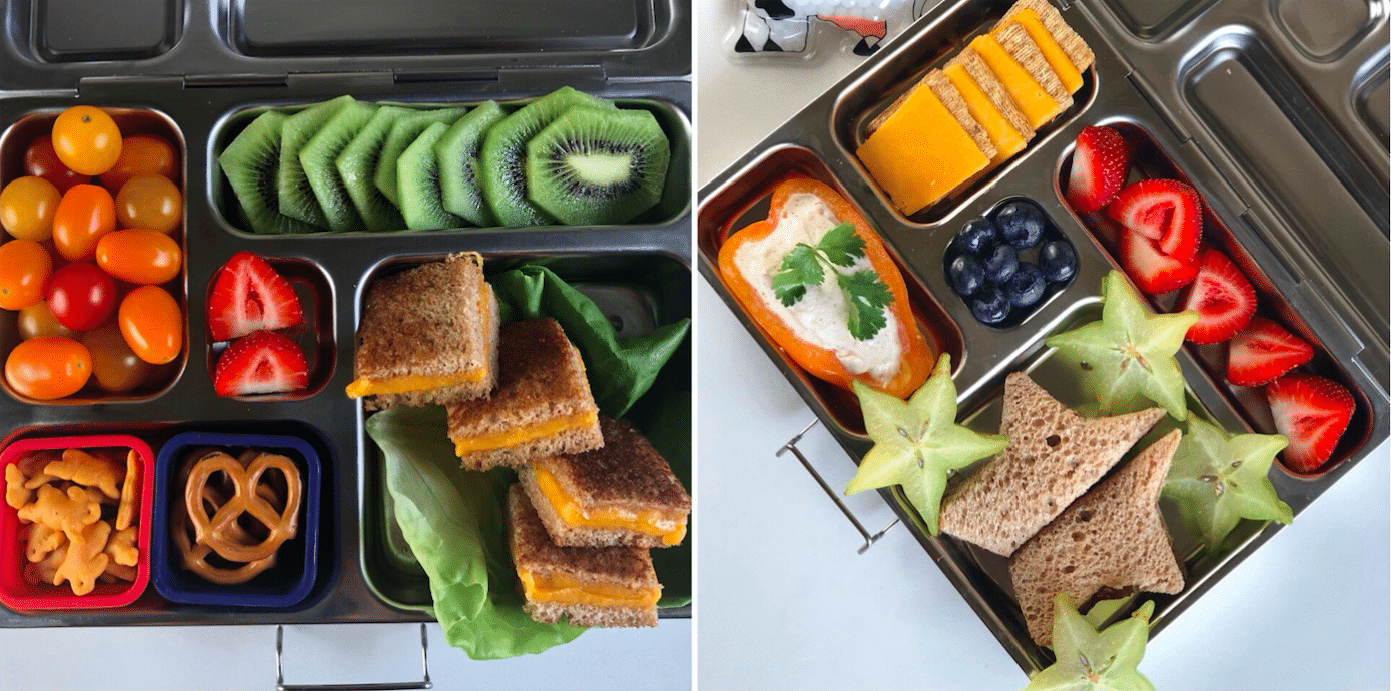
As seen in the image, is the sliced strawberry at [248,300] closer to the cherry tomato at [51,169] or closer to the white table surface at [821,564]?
the cherry tomato at [51,169]

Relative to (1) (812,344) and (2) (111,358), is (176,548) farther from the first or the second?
(1) (812,344)

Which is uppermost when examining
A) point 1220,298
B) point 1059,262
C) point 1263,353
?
point 1059,262

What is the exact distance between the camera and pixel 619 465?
1260 millimetres

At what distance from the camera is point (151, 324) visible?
120cm

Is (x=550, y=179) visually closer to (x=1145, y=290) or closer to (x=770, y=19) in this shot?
(x=770, y=19)

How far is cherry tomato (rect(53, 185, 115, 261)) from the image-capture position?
1224 mm

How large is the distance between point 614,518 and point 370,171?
24.0 inches

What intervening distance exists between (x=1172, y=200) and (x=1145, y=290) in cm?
15

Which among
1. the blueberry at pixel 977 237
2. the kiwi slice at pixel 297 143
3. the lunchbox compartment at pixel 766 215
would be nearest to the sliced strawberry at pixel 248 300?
the kiwi slice at pixel 297 143

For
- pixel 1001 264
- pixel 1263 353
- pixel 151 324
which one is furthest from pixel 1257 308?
pixel 151 324

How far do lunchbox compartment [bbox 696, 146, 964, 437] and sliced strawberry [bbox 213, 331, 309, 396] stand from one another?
0.61 metres

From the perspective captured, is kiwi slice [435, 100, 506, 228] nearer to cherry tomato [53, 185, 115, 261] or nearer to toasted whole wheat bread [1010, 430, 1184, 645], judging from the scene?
cherry tomato [53, 185, 115, 261]

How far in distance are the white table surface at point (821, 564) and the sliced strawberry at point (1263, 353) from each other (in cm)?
Result: 28

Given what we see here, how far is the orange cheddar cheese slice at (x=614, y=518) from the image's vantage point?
1.19 metres
